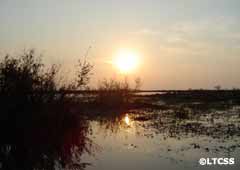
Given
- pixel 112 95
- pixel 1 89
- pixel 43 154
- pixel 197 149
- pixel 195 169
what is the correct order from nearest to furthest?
pixel 195 169 < pixel 43 154 < pixel 1 89 < pixel 197 149 < pixel 112 95

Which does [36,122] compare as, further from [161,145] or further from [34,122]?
[161,145]

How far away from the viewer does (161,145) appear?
52.1 ft

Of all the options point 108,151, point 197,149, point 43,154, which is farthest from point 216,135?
point 43,154

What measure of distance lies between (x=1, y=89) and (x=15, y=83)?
52 cm

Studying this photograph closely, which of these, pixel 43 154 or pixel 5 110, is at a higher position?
pixel 5 110

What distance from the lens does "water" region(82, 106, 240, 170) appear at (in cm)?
1237

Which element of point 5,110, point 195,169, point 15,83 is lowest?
point 195,169

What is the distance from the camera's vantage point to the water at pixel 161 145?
12.4 metres

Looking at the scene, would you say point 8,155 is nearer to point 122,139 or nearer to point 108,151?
point 108,151

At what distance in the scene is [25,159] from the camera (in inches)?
469

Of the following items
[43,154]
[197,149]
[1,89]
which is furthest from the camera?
[197,149]

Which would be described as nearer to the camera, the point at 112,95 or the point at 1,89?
the point at 1,89

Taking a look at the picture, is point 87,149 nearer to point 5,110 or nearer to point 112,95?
point 5,110

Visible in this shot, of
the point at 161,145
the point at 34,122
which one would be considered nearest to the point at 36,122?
the point at 34,122
